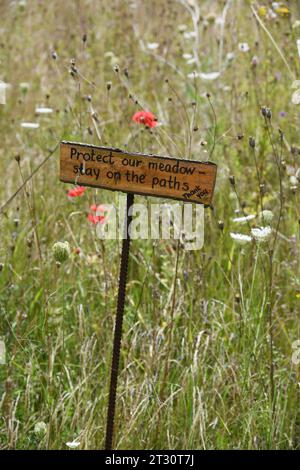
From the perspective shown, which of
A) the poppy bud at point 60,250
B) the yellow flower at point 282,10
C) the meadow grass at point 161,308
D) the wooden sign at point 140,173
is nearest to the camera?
the wooden sign at point 140,173

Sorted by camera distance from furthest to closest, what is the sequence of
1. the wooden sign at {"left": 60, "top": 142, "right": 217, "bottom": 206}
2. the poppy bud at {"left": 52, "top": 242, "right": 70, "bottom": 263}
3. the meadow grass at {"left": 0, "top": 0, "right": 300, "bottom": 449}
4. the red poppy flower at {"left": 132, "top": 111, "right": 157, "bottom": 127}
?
1. the red poppy flower at {"left": 132, "top": 111, "right": 157, "bottom": 127}
2. the meadow grass at {"left": 0, "top": 0, "right": 300, "bottom": 449}
3. the poppy bud at {"left": 52, "top": 242, "right": 70, "bottom": 263}
4. the wooden sign at {"left": 60, "top": 142, "right": 217, "bottom": 206}

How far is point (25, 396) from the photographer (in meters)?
2.07

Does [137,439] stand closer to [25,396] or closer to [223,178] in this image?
[25,396]

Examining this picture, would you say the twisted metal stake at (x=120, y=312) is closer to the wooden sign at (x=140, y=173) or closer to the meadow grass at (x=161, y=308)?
the wooden sign at (x=140, y=173)

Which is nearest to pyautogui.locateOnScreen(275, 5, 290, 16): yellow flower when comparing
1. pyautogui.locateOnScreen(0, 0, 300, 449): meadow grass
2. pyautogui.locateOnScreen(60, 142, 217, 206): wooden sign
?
pyautogui.locateOnScreen(0, 0, 300, 449): meadow grass

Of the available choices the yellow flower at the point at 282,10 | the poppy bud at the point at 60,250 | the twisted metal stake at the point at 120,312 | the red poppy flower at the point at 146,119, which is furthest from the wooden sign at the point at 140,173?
the yellow flower at the point at 282,10

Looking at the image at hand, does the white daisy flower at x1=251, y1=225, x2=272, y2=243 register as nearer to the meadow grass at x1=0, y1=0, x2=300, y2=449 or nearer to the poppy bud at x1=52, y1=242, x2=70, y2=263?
the meadow grass at x1=0, y1=0, x2=300, y2=449

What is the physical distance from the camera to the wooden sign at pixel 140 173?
1.67 meters

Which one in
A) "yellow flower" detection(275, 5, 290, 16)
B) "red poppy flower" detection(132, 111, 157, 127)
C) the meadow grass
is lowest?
the meadow grass

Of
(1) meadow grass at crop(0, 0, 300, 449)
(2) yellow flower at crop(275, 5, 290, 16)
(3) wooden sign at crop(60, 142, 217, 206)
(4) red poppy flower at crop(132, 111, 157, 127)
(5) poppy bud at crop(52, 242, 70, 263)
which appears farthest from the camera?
(2) yellow flower at crop(275, 5, 290, 16)

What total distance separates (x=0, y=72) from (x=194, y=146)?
4.54 ft

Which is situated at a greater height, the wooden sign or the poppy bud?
the wooden sign

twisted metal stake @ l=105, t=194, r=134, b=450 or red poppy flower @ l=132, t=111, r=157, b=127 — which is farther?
red poppy flower @ l=132, t=111, r=157, b=127

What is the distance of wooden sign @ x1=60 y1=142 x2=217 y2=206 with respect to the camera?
1666mm
